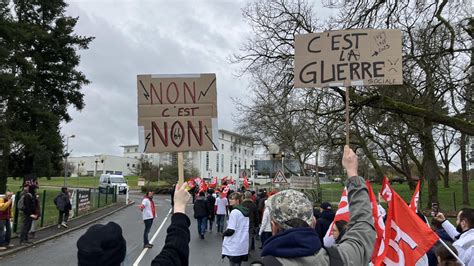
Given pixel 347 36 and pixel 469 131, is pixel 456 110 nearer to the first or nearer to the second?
pixel 469 131

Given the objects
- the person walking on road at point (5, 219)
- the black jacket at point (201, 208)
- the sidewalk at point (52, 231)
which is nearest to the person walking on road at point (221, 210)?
the black jacket at point (201, 208)

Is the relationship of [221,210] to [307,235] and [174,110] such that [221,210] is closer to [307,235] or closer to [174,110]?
[174,110]

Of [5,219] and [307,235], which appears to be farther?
[5,219]

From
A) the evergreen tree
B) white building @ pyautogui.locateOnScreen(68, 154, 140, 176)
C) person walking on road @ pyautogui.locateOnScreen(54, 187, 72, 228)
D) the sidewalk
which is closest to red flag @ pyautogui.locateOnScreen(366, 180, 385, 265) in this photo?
the sidewalk

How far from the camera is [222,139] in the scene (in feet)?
415

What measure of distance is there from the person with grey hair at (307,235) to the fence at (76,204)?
1633cm

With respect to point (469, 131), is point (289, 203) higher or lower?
lower

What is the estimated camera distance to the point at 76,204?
27.0m

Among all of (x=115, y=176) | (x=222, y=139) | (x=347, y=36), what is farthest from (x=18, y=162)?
(x=222, y=139)

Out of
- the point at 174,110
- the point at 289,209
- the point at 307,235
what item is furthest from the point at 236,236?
the point at 307,235

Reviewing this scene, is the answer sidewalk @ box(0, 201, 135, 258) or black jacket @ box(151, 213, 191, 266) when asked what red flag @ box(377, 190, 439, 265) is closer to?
black jacket @ box(151, 213, 191, 266)

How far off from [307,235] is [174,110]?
89.2 inches

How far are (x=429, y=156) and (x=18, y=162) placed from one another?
31.4m

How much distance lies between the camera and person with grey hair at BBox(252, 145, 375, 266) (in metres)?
2.44
